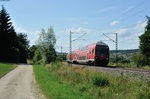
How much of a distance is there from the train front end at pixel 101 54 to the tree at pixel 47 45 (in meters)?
21.9

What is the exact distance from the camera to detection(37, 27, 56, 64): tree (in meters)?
48.8

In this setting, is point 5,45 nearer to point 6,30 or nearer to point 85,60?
point 6,30

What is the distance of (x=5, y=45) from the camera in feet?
175

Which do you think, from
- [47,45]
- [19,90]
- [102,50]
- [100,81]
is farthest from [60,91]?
[47,45]

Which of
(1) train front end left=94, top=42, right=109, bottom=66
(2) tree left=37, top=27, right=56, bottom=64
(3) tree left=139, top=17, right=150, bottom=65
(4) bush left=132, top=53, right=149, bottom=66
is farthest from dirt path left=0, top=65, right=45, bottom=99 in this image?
(4) bush left=132, top=53, right=149, bottom=66

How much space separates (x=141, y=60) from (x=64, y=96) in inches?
1806

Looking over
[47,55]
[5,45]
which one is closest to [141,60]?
[47,55]

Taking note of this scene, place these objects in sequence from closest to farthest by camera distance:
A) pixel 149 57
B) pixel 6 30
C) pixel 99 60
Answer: pixel 99 60
pixel 149 57
pixel 6 30

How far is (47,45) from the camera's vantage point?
5225cm

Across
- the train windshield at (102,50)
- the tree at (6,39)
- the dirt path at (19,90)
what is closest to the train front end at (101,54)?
the train windshield at (102,50)

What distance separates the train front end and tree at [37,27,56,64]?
2186cm

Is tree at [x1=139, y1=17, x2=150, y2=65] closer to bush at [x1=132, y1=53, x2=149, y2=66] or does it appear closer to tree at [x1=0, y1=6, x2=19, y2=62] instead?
bush at [x1=132, y1=53, x2=149, y2=66]

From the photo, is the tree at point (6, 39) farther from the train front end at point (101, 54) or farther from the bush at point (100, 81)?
the bush at point (100, 81)

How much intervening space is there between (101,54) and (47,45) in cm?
2794
